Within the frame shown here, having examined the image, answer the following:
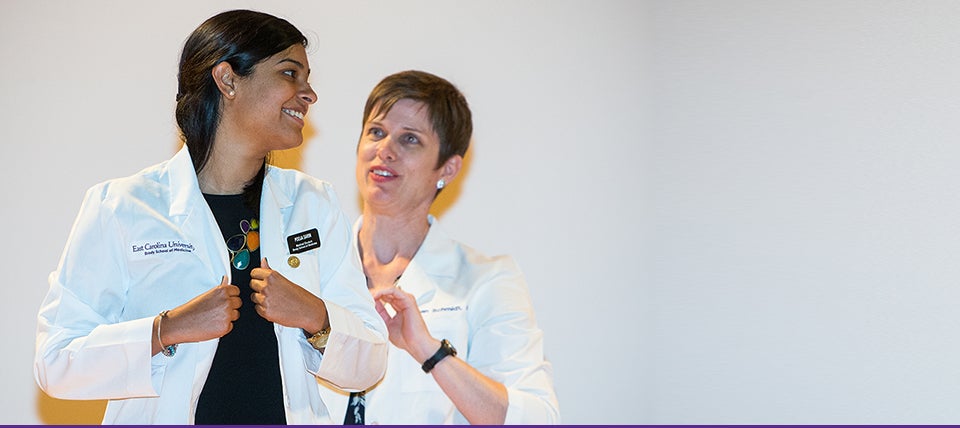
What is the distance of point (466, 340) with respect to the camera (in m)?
3.00

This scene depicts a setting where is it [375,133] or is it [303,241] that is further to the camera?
[375,133]

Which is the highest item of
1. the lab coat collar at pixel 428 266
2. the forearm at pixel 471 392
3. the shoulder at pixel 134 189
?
the shoulder at pixel 134 189

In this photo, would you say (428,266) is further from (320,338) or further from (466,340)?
(320,338)

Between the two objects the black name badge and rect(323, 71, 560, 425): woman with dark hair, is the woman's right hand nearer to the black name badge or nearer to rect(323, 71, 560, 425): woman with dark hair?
the black name badge

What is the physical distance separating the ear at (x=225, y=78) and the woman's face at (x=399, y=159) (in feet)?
2.76

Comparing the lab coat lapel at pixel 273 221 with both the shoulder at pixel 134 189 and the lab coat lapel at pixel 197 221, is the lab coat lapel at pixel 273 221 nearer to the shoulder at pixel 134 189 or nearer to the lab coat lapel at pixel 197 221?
the lab coat lapel at pixel 197 221

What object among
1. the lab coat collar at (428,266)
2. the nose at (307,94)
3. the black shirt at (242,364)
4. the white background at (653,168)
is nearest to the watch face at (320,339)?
the black shirt at (242,364)

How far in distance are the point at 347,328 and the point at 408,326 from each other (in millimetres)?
616

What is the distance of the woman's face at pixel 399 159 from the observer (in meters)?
3.00

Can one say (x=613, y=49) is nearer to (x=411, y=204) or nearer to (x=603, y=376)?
(x=603, y=376)

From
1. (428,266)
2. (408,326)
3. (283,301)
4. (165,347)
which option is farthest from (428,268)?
(165,347)

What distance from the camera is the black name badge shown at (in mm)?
2277

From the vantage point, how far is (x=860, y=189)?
151 inches

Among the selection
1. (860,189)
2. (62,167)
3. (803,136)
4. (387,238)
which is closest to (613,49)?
(803,136)
